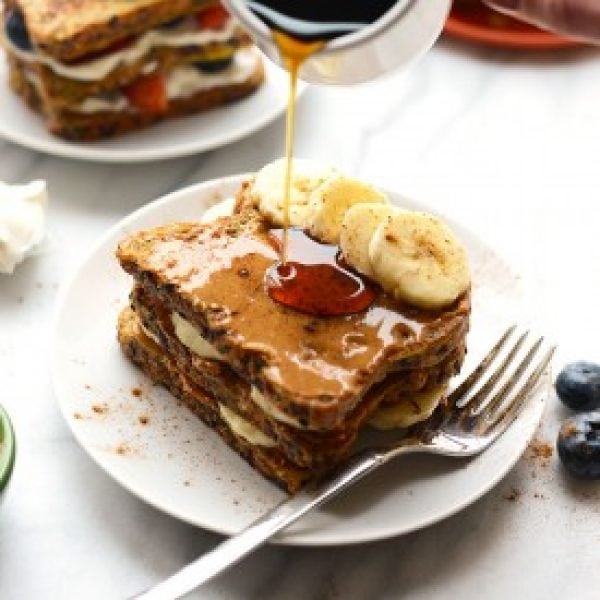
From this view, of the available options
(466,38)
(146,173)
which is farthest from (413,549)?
(466,38)

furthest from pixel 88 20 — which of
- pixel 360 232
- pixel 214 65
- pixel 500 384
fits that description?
pixel 500 384

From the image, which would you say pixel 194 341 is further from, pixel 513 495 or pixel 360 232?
pixel 513 495

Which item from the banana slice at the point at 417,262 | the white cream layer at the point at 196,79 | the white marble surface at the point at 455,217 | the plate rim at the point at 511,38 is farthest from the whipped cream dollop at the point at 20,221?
the plate rim at the point at 511,38

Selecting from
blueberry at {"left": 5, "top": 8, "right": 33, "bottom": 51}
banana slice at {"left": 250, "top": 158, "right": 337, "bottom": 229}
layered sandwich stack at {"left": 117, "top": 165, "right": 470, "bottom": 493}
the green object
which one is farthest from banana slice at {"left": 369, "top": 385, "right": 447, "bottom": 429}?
blueberry at {"left": 5, "top": 8, "right": 33, "bottom": 51}

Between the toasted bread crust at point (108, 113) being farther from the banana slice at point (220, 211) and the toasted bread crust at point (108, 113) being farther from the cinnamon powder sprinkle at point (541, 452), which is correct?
the cinnamon powder sprinkle at point (541, 452)

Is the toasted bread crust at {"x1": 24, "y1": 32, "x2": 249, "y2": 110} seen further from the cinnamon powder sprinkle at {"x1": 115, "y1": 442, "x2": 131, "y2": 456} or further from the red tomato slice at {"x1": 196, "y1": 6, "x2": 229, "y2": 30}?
the cinnamon powder sprinkle at {"x1": 115, "y1": 442, "x2": 131, "y2": 456}

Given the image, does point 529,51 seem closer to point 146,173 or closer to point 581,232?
point 581,232

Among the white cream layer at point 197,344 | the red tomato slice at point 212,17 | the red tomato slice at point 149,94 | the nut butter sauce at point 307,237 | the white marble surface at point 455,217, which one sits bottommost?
the white marble surface at point 455,217
